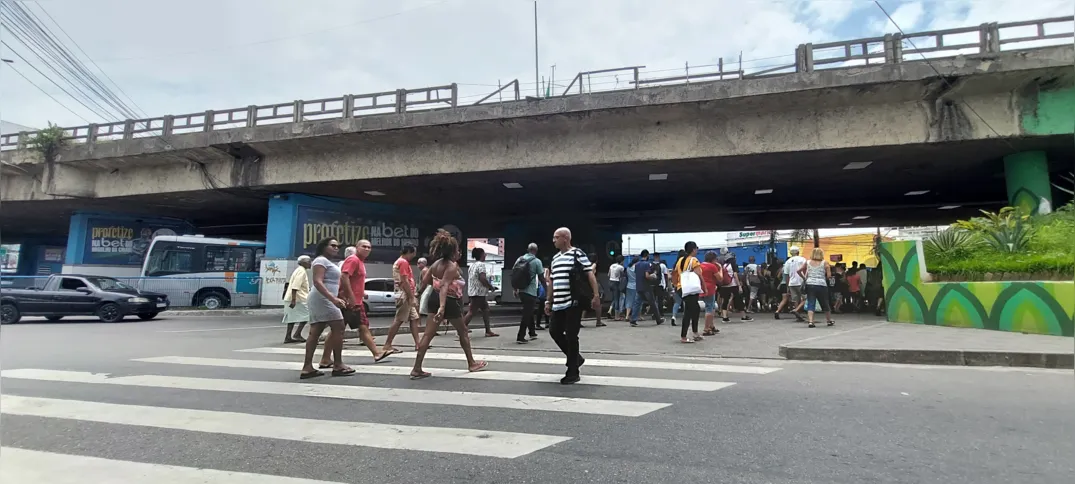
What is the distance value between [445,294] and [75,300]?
15966 millimetres

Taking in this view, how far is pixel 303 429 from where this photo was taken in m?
4.78

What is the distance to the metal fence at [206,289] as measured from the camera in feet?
74.5

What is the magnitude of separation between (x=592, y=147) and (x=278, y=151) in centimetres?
995

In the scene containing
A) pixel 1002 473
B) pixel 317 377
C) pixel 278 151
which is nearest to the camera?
pixel 1002 473

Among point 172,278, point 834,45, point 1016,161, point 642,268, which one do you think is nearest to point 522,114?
point 642,268

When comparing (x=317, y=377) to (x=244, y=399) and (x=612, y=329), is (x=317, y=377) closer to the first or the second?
(x=244, y=399)

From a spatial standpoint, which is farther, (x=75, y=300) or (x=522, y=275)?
(x=75, y=300)

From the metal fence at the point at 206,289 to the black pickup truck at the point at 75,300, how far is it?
4.57 meters

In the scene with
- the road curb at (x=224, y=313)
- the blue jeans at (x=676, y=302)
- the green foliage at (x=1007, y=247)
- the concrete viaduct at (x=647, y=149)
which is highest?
the concrete viaduct at (x=647, y=149)

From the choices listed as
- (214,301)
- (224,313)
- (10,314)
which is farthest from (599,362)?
(214,301)

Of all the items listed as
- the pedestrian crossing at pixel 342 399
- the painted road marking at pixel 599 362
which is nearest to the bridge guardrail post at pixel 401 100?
the painted road marking at pixel 599 362

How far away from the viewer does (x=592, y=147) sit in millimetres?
16219

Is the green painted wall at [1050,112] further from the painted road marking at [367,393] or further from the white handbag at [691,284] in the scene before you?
the painted road marking at [367,393]

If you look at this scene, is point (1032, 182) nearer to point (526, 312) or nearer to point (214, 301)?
point (526, 312)
